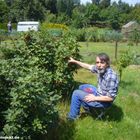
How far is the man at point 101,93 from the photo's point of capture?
23.2 ft

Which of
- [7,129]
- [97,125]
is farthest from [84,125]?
[7,129]

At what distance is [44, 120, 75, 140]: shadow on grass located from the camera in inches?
260

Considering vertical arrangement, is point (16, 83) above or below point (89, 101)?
above

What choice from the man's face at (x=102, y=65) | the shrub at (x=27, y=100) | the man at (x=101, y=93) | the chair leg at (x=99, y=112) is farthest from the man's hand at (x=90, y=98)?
the shrub at (x=27, y=100)

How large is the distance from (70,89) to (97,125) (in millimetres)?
1623

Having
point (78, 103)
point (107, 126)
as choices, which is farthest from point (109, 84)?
point (107, 126)

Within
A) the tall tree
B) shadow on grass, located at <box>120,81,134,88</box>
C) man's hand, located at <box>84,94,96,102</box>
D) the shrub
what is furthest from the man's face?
the tall tree

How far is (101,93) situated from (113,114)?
919 millimetres

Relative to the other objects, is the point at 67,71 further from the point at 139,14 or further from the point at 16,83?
the point at 139,14

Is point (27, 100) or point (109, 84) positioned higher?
point (27, 100)

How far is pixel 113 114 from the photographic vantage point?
796 cm

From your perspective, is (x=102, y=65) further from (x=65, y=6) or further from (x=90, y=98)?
(x=65, y=6)

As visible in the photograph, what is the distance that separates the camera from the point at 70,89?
8.62m

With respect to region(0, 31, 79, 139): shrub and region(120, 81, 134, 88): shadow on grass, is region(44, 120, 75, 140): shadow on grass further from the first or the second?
region(120, 81, 134, 88): shadow on grass
